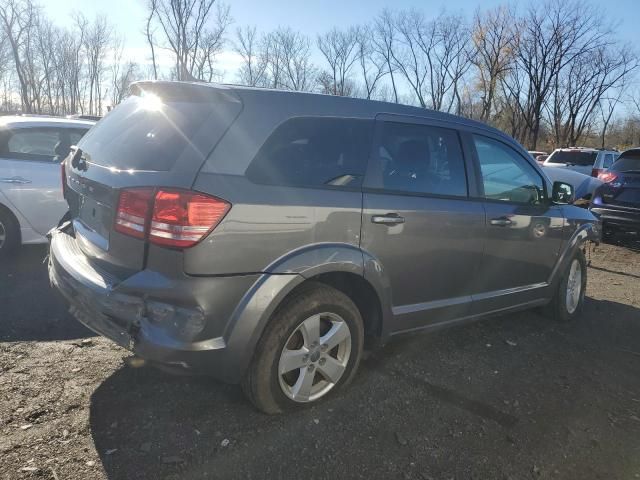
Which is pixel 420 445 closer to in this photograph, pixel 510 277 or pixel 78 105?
pixel 510 277

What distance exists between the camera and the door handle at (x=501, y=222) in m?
3.71

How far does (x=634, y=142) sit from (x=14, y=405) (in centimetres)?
6864

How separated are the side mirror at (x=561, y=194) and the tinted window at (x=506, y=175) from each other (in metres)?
0.19

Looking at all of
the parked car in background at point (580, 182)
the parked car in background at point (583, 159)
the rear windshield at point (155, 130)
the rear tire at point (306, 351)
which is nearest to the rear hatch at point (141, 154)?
the rear windshield at point (155, 130)

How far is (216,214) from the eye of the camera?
7.88ft

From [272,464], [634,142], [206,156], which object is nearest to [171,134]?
[206,156]

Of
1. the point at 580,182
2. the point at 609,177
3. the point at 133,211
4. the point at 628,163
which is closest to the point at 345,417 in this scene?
the point at 133,211

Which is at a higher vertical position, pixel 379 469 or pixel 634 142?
pixel 634 142

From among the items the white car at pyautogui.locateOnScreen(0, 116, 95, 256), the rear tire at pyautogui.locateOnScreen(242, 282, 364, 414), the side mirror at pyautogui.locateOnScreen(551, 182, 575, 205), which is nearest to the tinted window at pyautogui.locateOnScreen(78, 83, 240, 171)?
the rear tire at pyautogui.locateOnScreen(242, 282, 364, 414)

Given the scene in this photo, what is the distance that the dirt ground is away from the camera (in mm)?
2498

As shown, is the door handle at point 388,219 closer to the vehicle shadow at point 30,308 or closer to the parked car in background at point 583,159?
the vehicle shadow at point 30,308

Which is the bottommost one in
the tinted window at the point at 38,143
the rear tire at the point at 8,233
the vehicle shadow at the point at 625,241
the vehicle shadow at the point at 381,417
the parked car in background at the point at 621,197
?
the vehicle shadow at the point at 381,417

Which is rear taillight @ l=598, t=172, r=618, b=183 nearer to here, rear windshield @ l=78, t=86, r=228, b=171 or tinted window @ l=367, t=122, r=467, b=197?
tinted window @ l=367, t=122, r=467, b=197

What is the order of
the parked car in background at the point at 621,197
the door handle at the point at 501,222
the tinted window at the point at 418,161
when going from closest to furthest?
the tinted window at the point at 418,161, the door handle at the point at 501,222, the parked car in background at the point at 621,197
